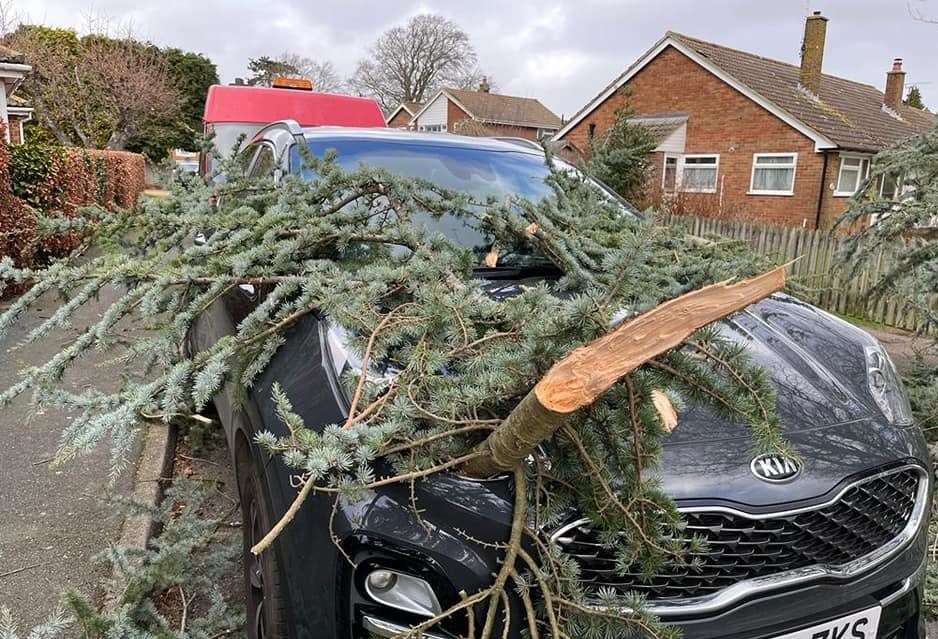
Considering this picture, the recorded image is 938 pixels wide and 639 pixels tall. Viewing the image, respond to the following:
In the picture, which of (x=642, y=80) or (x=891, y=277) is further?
(x=642, y=80)

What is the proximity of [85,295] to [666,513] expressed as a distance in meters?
1.83

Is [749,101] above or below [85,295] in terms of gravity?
above

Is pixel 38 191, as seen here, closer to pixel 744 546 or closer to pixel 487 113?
pixel 744 546

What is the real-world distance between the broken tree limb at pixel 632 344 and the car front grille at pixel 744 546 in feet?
1.72

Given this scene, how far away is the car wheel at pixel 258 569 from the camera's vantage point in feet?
6.00

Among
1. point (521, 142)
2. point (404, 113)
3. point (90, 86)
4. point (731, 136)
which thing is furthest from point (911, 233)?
point (404, 113)

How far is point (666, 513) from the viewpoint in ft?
4.89

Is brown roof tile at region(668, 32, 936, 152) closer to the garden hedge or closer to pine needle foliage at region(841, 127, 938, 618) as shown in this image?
pine needle foliage at region(841, 127, 938, 618)

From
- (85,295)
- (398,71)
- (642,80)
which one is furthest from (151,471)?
(398,71)

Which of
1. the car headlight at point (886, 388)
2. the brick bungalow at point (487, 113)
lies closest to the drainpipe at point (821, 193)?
the car headlight at point (886, 388)

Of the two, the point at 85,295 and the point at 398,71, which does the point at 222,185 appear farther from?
the point at 398,71

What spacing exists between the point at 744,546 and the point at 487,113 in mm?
39377

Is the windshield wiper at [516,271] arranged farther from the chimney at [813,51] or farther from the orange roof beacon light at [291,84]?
the chimney at [813,51]

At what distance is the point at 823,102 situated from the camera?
20688 millimetres
